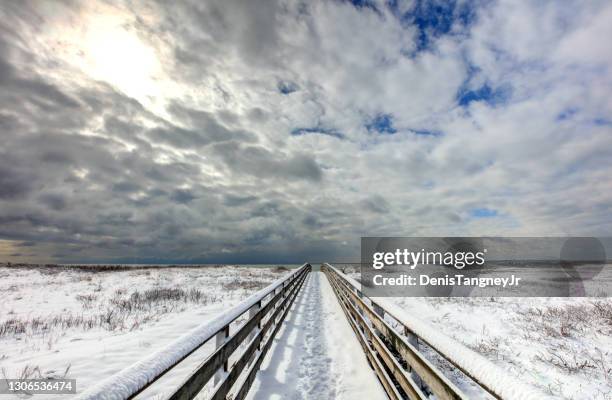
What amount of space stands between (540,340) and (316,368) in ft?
20.5

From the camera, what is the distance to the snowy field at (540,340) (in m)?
5.29

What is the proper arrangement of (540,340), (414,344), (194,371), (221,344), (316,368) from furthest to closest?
(540,340)
(316,368)
(414,344)
(221,344)
(194,371)

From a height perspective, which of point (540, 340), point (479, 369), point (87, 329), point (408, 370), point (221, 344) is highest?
point (479, 369)

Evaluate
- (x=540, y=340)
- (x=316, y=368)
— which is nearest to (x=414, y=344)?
(x=316, y=368)

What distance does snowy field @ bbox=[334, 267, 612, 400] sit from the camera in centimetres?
A: 529

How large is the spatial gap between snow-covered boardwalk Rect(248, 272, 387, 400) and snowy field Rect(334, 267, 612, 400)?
1.58 meters

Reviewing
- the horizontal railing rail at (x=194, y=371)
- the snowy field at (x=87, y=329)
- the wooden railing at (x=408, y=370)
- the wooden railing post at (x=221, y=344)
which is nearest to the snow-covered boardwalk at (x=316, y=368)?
the wooden railing at (x=408, y=370)

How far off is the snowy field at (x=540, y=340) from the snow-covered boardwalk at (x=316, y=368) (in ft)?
5.17

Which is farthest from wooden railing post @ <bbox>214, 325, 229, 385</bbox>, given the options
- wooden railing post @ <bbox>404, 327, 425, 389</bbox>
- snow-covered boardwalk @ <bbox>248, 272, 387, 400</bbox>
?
wooden railing post @ <bbox>404, 327, 425, 389</bbox>

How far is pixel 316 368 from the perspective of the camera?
5.71 m

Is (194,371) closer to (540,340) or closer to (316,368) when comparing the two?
(316,368)

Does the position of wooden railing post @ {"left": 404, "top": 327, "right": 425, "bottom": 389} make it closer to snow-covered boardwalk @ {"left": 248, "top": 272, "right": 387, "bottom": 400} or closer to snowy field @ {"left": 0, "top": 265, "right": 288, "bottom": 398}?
snow-covered boardwalk @ {"left": 248, "top": 272, "right": 387, "bottom": 400}

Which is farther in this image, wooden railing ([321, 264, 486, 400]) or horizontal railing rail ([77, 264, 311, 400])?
wooden railing ([321, 264, 486, 400])

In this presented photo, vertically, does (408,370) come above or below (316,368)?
above
